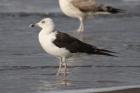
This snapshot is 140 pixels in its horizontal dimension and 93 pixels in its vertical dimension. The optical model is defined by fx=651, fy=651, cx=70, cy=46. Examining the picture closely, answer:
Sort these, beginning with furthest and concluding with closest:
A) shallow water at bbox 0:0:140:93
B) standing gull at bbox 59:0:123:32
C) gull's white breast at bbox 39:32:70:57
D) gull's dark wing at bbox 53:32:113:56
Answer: standing gull at bbox 59:0:123:32, gull's dark wing at bbox 53:32:113:56, gull's white breast at bbox 39:32:70:57, shallow water at bbox 0:0:140:93

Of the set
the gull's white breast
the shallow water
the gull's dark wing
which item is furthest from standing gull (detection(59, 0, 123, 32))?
the gull's white breast

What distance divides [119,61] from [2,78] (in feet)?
7.70

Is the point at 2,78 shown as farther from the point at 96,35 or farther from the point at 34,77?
the point at 96,35

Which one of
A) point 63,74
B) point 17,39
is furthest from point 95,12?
point 63,74

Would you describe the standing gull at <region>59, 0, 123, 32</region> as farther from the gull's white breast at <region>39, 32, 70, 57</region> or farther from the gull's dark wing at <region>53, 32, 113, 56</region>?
the gull's white breast at <region>39, 32, 70, 57</region>

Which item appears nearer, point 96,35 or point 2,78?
point 2,78

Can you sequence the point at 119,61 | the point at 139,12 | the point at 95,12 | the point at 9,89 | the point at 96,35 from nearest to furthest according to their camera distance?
the point at 9,89, the point at 119,61, the point at 96,35, the point at 95,12, the point at 139,12

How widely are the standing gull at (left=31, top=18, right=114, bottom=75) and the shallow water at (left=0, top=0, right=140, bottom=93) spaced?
31cm

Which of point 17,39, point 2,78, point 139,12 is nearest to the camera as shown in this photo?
point 2,78

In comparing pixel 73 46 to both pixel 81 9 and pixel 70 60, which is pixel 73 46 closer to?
pixel 70 60

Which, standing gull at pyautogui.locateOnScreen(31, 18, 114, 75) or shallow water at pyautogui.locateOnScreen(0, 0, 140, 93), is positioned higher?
standing gull at pyautogui.locateOnScreen(31, 18, 114, 75)

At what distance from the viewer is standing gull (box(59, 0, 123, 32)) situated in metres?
15.5

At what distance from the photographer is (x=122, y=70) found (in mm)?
9828

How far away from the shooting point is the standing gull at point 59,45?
30.7 ft
